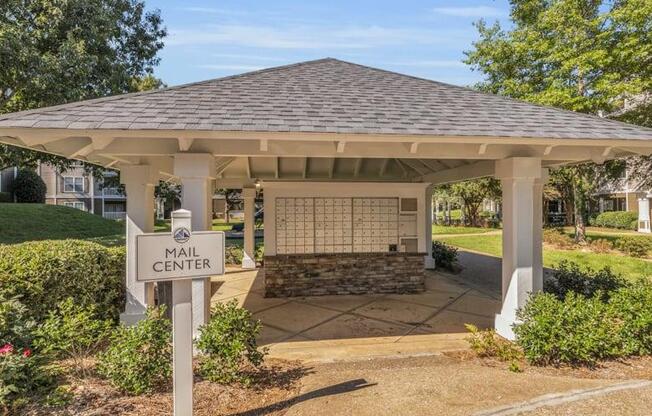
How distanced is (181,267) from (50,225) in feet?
63.6

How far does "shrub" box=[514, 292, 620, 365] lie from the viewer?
4379mm

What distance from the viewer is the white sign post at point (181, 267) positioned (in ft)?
9.67

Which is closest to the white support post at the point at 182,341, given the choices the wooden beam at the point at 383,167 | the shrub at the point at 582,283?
the wooden beam at the point at 383,167

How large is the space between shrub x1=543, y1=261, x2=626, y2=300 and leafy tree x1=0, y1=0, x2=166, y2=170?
42.8 feet

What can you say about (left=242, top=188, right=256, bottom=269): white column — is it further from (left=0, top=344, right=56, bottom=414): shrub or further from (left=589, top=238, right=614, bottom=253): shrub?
(left=589, top=238, right=614, bottom=253): shrub

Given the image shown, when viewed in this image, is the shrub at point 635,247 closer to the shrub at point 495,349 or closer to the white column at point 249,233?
the shrub at point 495,349

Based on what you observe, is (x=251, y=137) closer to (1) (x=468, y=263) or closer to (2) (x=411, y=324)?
(2) (x=411, y=324)

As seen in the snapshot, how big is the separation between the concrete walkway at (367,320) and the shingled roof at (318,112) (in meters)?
2.96

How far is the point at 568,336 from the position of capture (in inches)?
173

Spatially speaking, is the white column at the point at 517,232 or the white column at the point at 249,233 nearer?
the white column at the point at 517,232

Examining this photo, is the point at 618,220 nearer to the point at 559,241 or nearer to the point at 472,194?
→ the point at 472,194

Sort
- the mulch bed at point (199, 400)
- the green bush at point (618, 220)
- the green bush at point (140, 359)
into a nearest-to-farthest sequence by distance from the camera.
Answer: the mulch bed at point (199, 400)
the green bush at point (140, 359)
the green bush at point (618, 220)

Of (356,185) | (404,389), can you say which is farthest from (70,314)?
(356,185)

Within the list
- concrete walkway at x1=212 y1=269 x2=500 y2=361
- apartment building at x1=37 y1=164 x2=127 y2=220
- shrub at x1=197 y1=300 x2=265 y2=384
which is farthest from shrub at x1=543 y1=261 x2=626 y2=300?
apartment building at x1=37 y1=164 x2=127 y2=220
